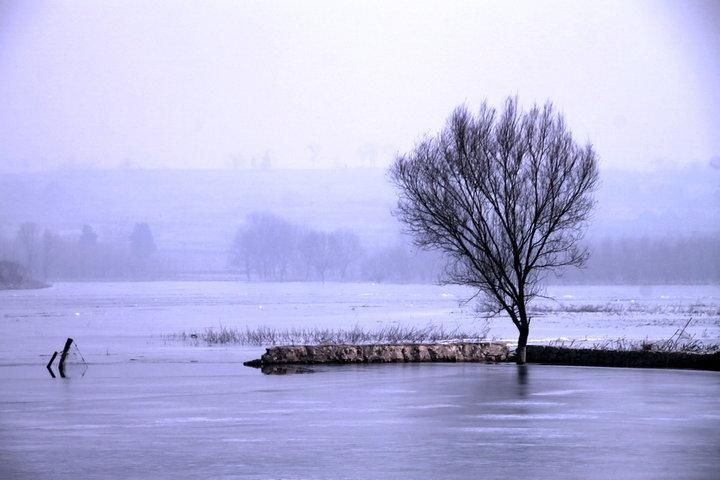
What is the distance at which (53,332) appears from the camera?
79250 millimetres

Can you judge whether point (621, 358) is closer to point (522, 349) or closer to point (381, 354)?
point (522, 349)

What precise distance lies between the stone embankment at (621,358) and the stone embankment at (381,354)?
1.25m

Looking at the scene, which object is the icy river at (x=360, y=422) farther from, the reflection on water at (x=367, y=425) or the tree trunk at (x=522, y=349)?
the tree trunk at (x=522, y=349)

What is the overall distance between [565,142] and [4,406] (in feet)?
64.8

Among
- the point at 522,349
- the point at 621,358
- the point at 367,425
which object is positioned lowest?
the point at 367,425

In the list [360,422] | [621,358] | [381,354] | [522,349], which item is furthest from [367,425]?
[621,358]

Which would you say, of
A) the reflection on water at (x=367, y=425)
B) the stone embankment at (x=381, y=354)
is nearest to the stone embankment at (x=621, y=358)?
the stone embankment at (x=381, y=354)

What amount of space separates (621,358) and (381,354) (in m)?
7.45

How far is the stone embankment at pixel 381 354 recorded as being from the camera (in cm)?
3650

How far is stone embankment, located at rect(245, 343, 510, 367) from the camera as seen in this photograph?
36500mm

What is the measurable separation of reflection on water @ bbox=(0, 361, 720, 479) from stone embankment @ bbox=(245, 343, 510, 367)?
11.1 ft

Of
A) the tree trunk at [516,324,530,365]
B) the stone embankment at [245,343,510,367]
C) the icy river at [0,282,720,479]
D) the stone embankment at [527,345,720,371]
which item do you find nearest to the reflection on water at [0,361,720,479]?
the icy river at [0,282,720,479]

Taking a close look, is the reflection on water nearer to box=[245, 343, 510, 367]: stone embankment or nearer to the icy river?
the icy river

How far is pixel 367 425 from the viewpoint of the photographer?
20422mm
